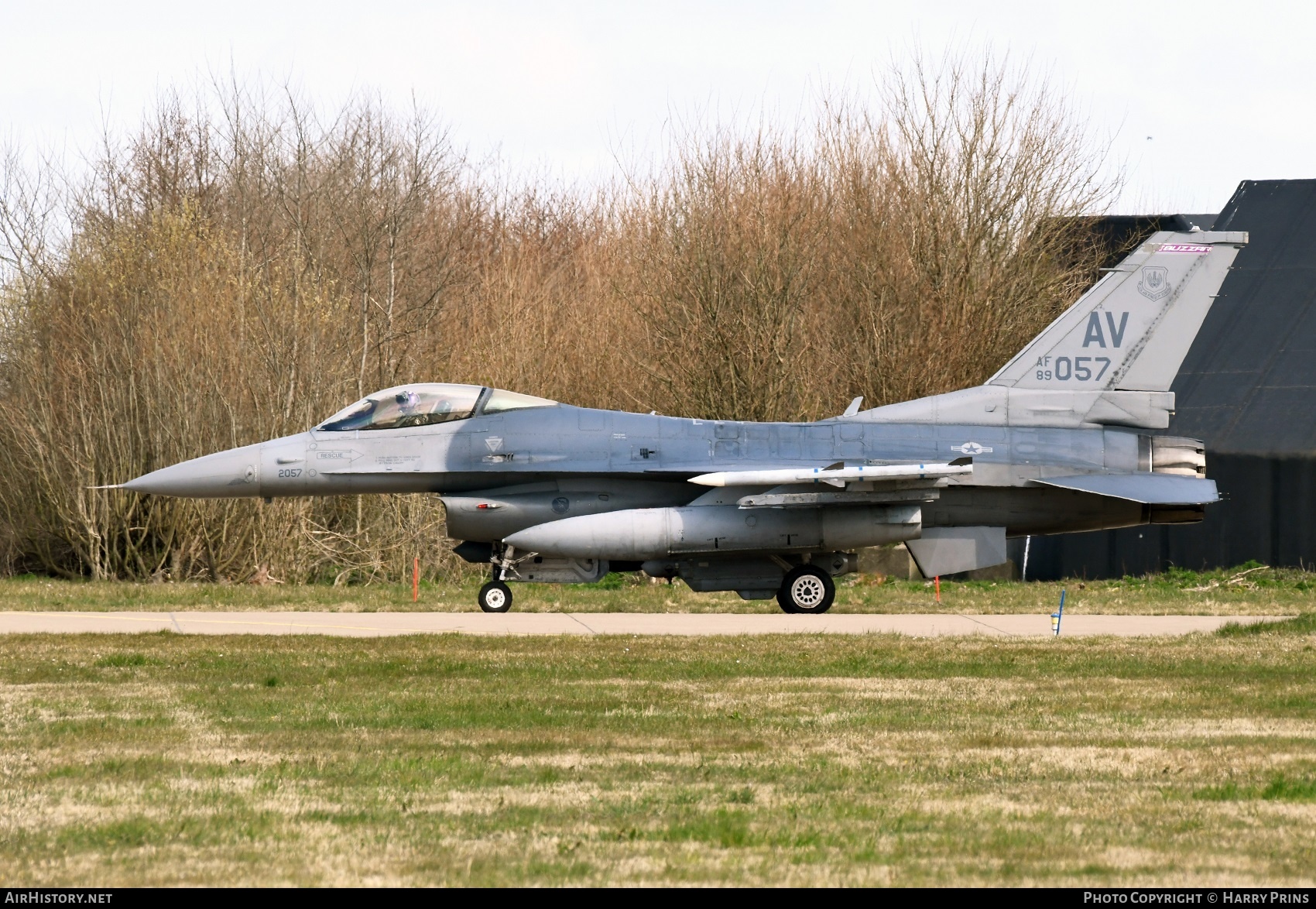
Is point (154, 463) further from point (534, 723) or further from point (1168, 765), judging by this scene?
point (1168, 765)

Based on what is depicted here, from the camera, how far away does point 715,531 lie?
715 inches

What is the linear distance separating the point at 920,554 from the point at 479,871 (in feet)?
46.2

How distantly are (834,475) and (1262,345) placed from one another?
15076 millimetres

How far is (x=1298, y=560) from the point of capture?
89.1 feet

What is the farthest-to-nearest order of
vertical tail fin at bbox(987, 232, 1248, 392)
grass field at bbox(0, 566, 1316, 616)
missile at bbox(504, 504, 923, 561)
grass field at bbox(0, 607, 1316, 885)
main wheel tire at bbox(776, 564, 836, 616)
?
grass field at bbox(0, 566, 1316, 616) → main wheel tire at bbox(776, 564, 836, 616) → vertical tail fin at bbox(987, 232, 1248, 392) → missile at bbox(504, 504, 923, 561) → grass field at bbox(0, 607, 1316, 885)

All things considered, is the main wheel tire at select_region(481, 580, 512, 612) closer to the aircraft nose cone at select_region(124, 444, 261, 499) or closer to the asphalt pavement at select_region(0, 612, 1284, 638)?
the asphalt pavement at select_region(0, 612, 1284, 638)

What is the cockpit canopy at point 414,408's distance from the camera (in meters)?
18.4

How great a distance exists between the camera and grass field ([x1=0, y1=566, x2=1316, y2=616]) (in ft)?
66.7

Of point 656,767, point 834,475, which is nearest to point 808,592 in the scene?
point 834,475

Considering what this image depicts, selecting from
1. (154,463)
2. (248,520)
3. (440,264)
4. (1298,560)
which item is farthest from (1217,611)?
(440,264)

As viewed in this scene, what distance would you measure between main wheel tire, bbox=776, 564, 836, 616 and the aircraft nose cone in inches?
259

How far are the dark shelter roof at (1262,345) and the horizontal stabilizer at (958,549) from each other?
10582 mm

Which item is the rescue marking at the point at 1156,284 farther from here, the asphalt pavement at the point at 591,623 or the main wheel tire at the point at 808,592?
the main wheel tire at the point at 808,592

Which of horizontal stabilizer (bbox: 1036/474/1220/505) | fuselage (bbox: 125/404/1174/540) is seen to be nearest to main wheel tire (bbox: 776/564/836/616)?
fuselage (bbox: 125/404/1174/540)
